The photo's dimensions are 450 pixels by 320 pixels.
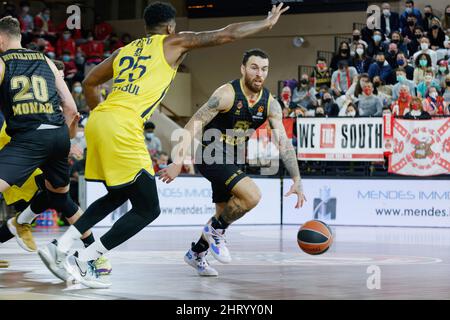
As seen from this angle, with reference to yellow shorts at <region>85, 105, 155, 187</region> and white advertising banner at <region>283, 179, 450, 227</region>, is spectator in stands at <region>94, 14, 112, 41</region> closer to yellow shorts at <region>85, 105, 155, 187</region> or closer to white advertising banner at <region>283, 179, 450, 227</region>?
white advertising banner at <region>283, 179, 450, 227</region>

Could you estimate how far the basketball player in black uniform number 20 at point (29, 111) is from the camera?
7.87m

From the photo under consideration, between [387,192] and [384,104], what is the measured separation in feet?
8.65

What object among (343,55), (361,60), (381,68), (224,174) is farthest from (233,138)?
(343,55)

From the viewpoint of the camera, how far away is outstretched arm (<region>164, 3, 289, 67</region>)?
281 inches

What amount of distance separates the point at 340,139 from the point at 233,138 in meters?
10.00

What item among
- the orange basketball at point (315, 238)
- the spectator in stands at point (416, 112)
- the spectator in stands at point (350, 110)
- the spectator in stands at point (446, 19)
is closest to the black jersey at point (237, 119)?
the orange basketball at point (315, 238)

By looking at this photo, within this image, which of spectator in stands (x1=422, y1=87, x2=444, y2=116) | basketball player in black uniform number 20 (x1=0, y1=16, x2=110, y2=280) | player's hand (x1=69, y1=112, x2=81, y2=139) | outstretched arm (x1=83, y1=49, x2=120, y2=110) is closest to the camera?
outstretched arm (x1=83, y1=49, x2=120, y2=110)

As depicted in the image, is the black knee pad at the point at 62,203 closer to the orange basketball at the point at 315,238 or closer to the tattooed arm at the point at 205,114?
the tattooed arm at the point at 205,114

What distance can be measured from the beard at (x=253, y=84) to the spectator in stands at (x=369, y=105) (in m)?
11.0

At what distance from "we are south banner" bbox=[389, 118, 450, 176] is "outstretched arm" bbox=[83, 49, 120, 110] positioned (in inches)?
451

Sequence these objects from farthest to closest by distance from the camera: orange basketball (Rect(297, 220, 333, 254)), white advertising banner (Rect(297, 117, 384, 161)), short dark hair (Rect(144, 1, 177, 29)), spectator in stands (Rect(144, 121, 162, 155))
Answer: spectator in stands (Rect(144, 121, 162, 155)), white advertising banner (Rect(297, 117, 384, 161)), orange basketball (Rect(297, 220, 333, 254)), short dark hair (Rect(144, 1, 177, 29))

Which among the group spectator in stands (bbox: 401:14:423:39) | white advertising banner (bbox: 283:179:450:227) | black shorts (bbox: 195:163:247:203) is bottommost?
white advertising banner (bbox: 283:179:450:227)

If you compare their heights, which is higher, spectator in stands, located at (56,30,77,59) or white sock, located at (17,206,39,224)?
spectator in stands, located at (56,30,77,59)

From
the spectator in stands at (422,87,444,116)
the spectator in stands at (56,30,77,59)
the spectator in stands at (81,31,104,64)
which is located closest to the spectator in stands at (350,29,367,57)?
Answer: the spectator in stands at (422,87,444,116)
